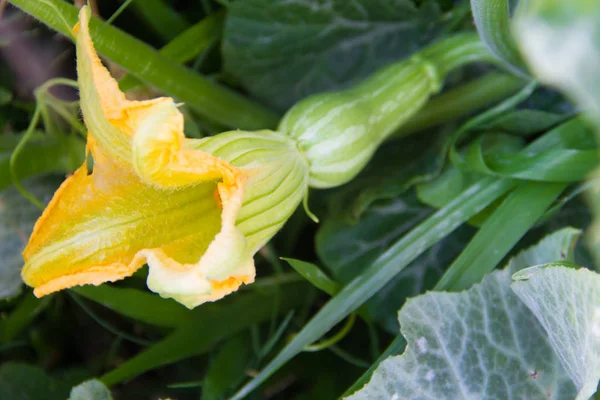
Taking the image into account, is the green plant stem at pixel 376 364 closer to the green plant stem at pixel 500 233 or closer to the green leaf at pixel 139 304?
the green plant stem at pixel 500 233

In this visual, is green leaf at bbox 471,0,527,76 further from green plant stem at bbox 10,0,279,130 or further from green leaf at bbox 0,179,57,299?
green leaf at bbox 0,179,57,299

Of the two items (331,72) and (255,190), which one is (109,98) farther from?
(331,72)

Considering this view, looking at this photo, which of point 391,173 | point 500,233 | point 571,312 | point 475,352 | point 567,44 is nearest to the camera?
point 567,44

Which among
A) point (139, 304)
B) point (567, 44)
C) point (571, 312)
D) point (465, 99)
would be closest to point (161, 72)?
point (139, 304)

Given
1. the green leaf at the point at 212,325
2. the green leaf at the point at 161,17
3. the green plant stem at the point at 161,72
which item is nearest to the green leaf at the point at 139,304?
the green leaf at the point at 212,325

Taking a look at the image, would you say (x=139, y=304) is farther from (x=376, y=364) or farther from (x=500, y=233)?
(x=500, y=233)

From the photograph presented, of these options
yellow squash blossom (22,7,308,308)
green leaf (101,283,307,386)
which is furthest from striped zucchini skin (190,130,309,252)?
green leaf (101,283,307,386)
